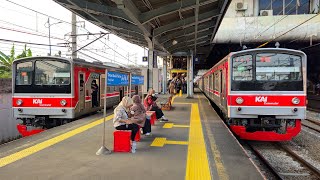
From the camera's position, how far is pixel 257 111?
8.01 meters

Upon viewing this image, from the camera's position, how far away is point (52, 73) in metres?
9.51

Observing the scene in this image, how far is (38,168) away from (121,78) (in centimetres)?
270

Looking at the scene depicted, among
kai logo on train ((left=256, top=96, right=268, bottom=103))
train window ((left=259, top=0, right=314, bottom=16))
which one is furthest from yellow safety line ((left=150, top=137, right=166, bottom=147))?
train window ((left=259, top=0, right=314, bottom=16))

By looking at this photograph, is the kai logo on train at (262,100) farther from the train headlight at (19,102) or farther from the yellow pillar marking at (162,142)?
the train headlight at (19,102)

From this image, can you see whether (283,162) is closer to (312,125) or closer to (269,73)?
(269,73)

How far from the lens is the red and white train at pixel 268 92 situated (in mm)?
7957

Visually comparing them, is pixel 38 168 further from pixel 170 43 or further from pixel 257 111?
pixel 170 43

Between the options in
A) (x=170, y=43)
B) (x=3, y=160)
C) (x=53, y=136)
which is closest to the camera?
(x=3, y=160)

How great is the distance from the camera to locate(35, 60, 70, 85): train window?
373 inches

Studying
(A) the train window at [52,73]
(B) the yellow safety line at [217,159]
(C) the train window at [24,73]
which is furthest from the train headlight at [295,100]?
(C) the train window at [24,73]

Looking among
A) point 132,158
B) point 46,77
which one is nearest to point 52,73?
point 46,77

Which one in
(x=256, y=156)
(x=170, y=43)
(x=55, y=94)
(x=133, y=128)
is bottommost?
(x=256, y=156)

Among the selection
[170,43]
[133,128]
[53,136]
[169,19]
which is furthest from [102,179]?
[170,43]

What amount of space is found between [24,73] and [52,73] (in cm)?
96
